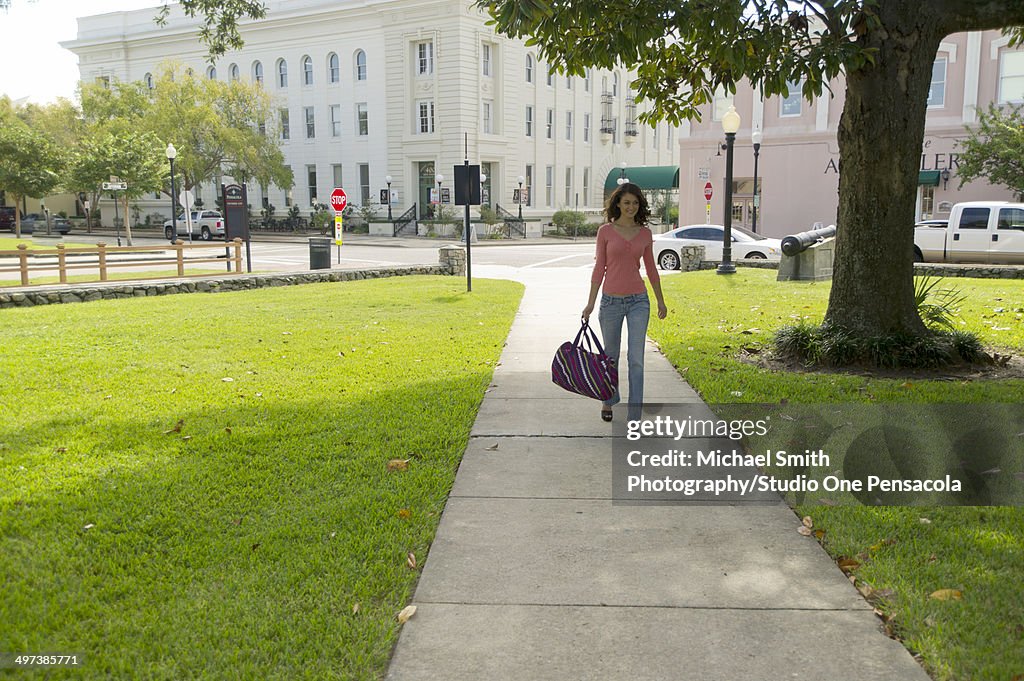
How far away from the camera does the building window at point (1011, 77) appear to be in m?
31.4

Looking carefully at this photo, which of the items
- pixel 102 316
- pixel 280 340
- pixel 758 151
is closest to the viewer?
pixel 280 340

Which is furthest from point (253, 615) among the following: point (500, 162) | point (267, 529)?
point (500, 162)

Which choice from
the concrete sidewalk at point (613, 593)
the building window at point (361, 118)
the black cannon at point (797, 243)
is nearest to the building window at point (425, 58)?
Answer: the building window at point (361, 118)

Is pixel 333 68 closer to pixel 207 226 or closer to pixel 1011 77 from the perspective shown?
pixel 207 226

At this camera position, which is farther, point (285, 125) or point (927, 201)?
point (285, 125)

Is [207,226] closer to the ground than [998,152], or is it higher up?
closer to the ground

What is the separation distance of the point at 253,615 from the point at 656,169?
5556 cm

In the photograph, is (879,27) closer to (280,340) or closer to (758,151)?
(280,340)

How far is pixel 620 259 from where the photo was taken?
6379mm

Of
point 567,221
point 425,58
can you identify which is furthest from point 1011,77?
point 425,58

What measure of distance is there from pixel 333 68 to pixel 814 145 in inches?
1325

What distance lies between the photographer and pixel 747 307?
543 inches

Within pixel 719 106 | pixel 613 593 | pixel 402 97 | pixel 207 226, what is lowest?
pixel 613 593

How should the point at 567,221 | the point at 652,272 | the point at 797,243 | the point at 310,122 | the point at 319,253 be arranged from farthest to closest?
1. the point at 310,122
2. the point at 567,221
3. the point at 319,253
4. the point at 797,243
5. the point at 652,272
